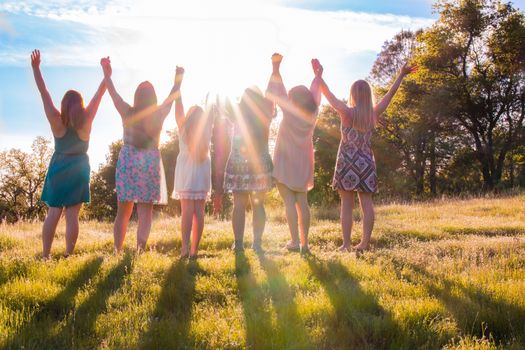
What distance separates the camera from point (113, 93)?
7.11m

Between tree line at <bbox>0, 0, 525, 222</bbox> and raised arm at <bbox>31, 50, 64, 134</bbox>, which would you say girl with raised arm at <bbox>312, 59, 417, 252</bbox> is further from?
tree line at <bbox>0, 0, 525, 222</bbox>

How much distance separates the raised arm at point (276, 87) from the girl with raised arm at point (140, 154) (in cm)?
149

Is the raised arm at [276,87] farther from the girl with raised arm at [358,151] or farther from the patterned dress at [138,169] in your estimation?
the patterned dress at [138,169]

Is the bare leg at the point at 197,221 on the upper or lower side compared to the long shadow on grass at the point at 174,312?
upper

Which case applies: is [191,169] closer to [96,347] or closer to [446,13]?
[96,347]

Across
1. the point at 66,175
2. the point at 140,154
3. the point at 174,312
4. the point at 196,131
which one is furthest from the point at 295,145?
the point at 174,312

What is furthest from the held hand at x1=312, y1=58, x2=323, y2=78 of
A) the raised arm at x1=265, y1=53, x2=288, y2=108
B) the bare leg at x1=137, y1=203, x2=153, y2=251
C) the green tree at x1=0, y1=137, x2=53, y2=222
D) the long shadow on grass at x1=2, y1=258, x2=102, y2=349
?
the green tree at x1=0, y1=137, x2=53, y2=222

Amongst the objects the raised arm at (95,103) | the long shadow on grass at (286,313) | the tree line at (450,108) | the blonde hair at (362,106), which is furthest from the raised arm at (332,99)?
the tree line at (450,108)

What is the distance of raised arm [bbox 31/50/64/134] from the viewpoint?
263 inches

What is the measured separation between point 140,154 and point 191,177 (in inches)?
34.5

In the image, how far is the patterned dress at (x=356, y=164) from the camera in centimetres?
753

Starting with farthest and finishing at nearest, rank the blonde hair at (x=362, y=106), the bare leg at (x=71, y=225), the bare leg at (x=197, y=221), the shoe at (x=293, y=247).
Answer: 1. the shoe at (x=293, y=247)
2. the blonde hair at (x=362, y=106)
3. the bare leg at (x=197, y=221)
4. the bare leg at (x=71, y=225)

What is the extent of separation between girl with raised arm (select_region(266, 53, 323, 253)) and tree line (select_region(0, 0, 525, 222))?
18839mm

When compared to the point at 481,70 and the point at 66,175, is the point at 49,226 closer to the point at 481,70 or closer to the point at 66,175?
the point at 66,175
